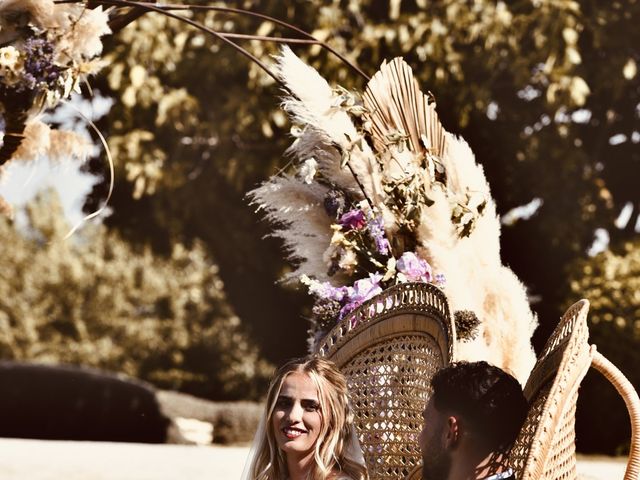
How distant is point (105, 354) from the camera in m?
24.1

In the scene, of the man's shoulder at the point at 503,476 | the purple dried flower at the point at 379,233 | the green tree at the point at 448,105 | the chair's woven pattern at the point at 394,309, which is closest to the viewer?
the man's shoulder at the point at 503,476

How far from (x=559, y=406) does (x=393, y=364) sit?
1.33 meters

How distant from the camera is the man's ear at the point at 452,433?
7.18ft

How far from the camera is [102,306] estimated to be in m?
24.6

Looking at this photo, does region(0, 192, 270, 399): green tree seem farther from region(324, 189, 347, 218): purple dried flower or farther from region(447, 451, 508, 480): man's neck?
region(447, 451, 508, 480): man's neck

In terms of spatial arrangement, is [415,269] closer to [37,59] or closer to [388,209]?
[388,209]

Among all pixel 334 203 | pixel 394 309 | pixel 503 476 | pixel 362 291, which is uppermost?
pixel 334 203

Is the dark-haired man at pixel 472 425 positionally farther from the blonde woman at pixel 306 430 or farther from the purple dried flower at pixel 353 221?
the purple dried flower at pixel 353 221

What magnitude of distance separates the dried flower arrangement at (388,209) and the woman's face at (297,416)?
926 mm

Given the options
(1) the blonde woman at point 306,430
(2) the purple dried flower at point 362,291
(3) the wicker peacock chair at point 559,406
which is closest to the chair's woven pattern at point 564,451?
(3) the wicker peacock chair at point 559,406

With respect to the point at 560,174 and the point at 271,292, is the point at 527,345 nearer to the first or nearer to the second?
the point at 560,174

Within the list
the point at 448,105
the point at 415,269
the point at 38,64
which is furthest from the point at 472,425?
the point at 448,105

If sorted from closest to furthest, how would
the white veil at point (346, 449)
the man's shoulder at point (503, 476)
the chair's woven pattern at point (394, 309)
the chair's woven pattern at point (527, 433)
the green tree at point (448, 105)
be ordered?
the man's shoulder at point (503, 476), the chair's woven pattern at point (527, 433), the white veil at point (346, 449), the chair's woven pattern at point (394, 309), the green tree at point (448, 105)

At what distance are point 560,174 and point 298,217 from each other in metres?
5.59
